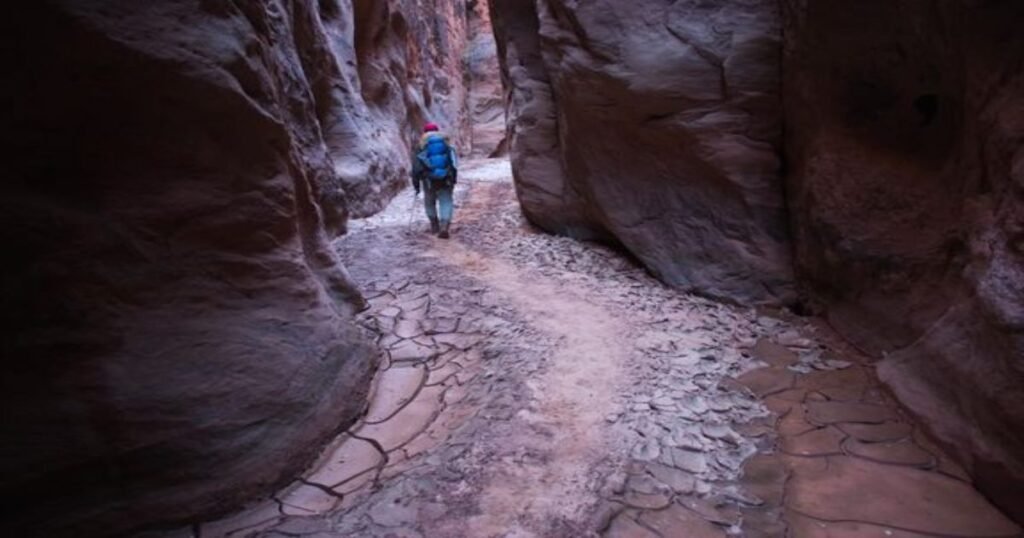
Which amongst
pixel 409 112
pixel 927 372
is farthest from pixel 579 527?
pixel 409 112

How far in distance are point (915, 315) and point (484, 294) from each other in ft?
11.4

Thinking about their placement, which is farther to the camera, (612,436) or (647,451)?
(612,436)

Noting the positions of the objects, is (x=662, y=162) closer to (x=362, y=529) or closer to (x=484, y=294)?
(x=484, y=294)

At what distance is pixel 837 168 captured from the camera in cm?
476

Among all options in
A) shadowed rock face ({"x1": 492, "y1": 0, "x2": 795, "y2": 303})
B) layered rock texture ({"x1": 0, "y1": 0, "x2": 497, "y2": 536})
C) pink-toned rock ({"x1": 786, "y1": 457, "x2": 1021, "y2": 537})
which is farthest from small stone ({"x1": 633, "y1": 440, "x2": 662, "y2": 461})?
shadowed rock face ({"x1": 492, "y1": 0, "x2": 795, "y2": 303})

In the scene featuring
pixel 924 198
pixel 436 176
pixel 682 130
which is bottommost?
pixel 436 176

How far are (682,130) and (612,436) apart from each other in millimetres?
3485

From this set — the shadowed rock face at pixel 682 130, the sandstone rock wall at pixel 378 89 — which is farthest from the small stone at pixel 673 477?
the sandstone rock wall at pixel 378 89

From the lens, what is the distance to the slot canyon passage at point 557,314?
8.69 feet

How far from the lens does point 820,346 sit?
4.76 metres

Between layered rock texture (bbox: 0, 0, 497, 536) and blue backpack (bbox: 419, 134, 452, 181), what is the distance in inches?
161

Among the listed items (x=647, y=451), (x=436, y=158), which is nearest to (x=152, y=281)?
(x=647, y=451)

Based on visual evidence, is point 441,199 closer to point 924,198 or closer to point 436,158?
point 436,158

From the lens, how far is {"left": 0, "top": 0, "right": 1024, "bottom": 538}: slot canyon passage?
8.69 feet
